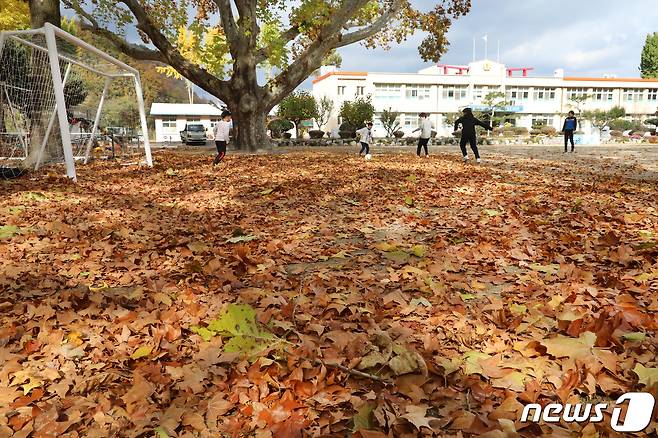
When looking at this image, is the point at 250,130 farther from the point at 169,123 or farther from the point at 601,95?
the point at 601,95

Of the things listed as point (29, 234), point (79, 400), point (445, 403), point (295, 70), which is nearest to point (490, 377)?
point (445, 403)

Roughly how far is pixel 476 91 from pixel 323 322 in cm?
6929

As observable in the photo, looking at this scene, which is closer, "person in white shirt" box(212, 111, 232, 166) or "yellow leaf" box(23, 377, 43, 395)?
"yellow leaf" box(23, 377, 43, 395)

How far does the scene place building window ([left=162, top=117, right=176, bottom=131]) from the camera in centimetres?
6181

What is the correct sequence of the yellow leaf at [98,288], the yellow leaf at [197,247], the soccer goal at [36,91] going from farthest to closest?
the soccer goal at [36,91] → the yellow leaf at [197,247] → the yellow leaf at [98,288]

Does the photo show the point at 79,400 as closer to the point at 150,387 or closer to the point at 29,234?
the point at 150,387

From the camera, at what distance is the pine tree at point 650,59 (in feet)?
227

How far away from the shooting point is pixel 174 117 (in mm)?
62438

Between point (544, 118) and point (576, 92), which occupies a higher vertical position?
point (576, 92)

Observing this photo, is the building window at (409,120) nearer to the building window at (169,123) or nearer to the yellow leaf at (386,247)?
the building window at (169,123)

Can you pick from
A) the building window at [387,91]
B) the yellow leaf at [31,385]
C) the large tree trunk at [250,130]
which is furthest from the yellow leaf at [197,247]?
the building window at [387,91]

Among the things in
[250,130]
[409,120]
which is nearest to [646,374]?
[250,130]

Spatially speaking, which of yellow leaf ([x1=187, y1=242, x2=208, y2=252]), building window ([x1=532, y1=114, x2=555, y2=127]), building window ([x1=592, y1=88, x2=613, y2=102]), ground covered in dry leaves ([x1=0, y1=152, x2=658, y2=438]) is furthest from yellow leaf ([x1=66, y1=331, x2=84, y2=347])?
building window ([x1=592, y1=88, x2=613, y2=102])

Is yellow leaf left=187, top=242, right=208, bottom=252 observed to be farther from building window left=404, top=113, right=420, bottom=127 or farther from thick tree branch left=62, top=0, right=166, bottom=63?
building window left=404, top=113, right=420, bottom=127
